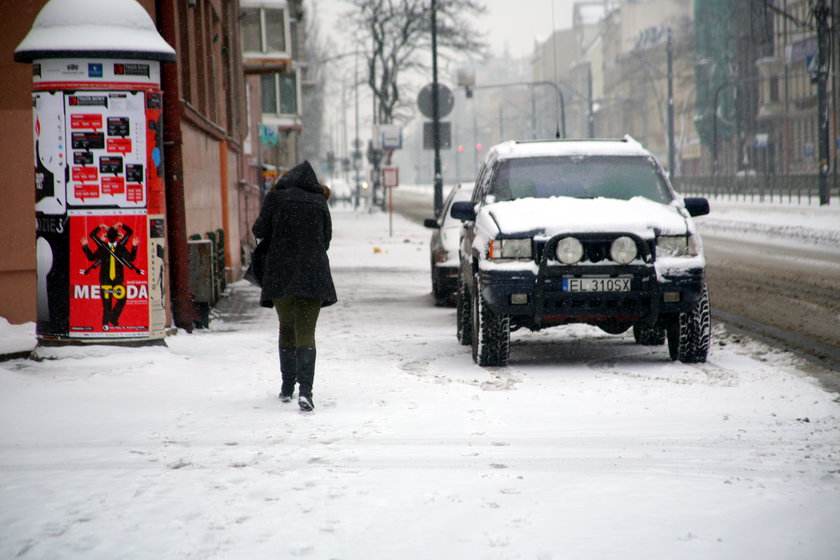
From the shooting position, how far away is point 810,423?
6.90m

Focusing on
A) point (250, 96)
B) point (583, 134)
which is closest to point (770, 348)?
point (250, 96)

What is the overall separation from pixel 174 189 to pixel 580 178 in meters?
3.71

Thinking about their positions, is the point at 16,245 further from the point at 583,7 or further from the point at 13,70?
the point at 583,7

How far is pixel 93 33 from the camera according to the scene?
A: 9.48 meters

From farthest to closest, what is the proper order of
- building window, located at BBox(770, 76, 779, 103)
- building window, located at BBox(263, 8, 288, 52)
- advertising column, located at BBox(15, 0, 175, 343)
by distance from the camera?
building window, located at BBox(770, 76, 779, 103) < building window, located at BBox(263, 8, 288, 52) < advertising column, located at BBox(15, 0, 175, 343)

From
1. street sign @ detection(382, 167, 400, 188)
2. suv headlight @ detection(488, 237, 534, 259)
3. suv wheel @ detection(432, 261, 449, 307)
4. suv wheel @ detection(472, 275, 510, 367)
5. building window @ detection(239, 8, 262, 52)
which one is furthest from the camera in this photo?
street sign @ detection(382, 167, 400, 188)

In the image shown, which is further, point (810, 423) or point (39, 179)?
point (39, 179)

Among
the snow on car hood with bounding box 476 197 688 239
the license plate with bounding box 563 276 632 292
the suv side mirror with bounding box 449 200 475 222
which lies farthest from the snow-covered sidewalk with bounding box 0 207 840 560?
the suv side mirror with bounding box 449 200 475 222

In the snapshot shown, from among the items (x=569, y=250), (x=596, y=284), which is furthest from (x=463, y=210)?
(x=596, y=284)

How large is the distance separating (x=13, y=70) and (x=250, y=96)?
2115 centimetres

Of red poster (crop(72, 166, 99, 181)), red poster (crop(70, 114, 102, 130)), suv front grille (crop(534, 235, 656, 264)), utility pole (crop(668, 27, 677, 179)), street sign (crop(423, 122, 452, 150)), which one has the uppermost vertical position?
utility pole (crop(668, 27, 677, 179))

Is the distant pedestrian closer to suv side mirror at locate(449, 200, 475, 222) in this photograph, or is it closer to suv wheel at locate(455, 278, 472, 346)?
suv side mirror at locate(449, 200, 475, 222)

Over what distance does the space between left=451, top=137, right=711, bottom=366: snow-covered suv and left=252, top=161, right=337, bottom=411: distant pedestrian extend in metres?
1.68

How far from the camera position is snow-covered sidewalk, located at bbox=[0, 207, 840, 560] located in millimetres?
4703
